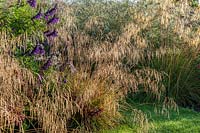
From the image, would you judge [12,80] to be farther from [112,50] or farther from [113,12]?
[113,12]

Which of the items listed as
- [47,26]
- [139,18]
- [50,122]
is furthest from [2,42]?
[139,18]

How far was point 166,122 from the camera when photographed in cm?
712

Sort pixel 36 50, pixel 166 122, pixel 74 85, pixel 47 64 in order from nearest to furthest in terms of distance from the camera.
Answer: pixel 36 50
pixel 47 64
pixel 74 85
pixel 166 122

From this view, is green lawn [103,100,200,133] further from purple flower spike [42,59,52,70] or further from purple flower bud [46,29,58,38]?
purple flower bud [46,29,58,38]

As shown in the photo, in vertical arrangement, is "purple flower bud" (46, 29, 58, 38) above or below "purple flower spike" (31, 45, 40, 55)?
above

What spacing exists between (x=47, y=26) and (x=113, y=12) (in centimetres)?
339

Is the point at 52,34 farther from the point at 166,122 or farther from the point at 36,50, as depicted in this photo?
the point at 166,122

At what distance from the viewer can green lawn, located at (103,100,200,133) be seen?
643 cm

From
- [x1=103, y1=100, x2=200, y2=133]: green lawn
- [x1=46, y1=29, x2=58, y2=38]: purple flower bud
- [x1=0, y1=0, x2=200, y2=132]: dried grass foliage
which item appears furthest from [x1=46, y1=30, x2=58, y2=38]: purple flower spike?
[x1=103, y1=100, x2=200, y2=133]: green lawn

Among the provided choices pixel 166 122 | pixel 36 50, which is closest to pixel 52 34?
pixel 36 50

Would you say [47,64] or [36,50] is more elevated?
[36,50]

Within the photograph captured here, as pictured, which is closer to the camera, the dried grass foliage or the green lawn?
the dried grass foliage

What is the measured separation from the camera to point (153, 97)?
8.55 meters

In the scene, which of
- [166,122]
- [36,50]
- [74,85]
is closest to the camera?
[36,50]
